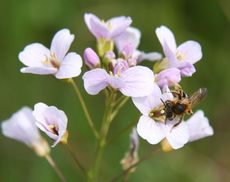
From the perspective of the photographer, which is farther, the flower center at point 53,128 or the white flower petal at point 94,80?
the flower center at point 53,128

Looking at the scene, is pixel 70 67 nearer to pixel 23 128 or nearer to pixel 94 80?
pixel 94 80

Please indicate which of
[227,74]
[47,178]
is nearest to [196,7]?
[227,74]

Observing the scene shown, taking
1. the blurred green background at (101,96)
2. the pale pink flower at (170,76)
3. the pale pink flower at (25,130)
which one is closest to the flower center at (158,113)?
the pale pink flower at (170,76)

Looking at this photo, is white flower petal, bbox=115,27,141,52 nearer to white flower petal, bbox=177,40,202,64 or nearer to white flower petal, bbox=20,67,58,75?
white flower petal, bbox=177,40,202,64

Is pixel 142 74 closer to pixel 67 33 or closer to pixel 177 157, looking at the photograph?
pixel 67 33

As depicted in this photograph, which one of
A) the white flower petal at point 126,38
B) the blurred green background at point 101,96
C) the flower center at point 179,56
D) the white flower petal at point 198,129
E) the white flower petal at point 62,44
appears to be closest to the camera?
the white flower petal at point 62,44

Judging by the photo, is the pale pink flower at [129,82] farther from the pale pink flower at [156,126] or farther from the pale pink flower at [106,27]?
the pale pink flower at [106,27]

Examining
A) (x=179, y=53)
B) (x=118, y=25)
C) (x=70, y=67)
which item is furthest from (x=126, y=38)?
(x=70, y=67)
